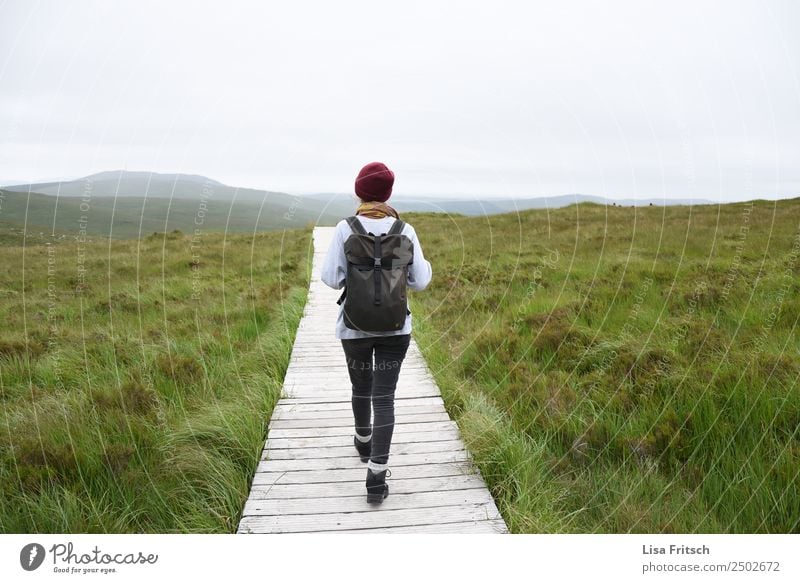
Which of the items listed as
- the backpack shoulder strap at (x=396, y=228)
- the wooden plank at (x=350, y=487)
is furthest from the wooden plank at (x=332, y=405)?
the backpack shoulder strap at (x=396, y=228)

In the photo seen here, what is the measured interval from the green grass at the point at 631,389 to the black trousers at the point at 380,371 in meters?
0.85

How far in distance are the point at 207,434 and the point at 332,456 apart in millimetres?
1070

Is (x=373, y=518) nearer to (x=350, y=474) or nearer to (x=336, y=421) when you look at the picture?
(x=350, y=474)

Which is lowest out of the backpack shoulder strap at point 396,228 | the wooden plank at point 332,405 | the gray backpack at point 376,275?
the wooden plank at point 332,405

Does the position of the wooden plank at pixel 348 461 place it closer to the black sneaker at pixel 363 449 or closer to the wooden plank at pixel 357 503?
the black sneaker at pixel 363 449

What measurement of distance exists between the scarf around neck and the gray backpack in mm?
91

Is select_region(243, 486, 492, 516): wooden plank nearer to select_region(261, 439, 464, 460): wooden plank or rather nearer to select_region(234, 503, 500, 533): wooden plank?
select_region(234, 503, 500, 533): wooden plank

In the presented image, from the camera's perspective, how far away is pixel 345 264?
2975 millimetres

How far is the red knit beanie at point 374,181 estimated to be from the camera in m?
2.90

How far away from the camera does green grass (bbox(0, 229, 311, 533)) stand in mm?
3170

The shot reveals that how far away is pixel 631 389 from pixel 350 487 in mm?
3007

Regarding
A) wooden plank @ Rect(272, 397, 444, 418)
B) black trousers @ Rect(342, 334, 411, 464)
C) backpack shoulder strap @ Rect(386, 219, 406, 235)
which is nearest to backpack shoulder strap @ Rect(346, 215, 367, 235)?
backpack shoulder strap @ Rect(386, 219, 406, 235)
